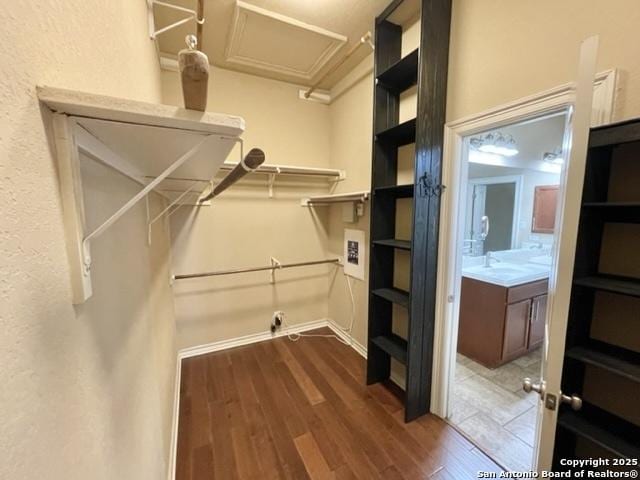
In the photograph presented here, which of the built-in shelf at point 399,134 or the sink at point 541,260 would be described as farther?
the sink at point 541,260

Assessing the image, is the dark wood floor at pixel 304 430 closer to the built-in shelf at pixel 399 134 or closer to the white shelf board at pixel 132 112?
the white shelf board at pixel 132 112

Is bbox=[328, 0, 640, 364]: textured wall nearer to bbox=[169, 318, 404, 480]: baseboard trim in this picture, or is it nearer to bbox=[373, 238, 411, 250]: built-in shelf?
bbox=[373, 238, 411, 250]: built-in shelf

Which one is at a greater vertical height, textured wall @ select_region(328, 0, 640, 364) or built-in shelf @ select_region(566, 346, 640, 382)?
textured wall @ select_region(328, 0, 640, 364)

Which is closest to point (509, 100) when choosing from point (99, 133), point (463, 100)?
point (463, 100)

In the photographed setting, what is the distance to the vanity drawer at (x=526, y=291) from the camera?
2.46m

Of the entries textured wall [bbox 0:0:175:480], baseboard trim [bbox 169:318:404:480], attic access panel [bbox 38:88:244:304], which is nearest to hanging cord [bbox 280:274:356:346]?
baseboard trim [bbox 169:318:404:480]

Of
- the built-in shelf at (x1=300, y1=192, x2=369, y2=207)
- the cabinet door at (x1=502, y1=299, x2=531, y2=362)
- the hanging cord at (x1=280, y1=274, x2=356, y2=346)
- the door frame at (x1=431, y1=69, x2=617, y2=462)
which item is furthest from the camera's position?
the hanging cord at (x1=280, y1=274, x2=356, y2=346)

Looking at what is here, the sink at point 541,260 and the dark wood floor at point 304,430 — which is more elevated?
the sink at point 541,260

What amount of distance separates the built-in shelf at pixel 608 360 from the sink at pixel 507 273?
4.99ft

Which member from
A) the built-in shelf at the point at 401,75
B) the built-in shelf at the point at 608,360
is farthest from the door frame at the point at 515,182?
the built-in shelf at the point at 608,360

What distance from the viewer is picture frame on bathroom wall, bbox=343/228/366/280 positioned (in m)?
2.73

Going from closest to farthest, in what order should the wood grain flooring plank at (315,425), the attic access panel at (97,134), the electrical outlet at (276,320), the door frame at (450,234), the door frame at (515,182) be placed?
1. the attic access panel at (97,134)
2. the door frame at (450,234)
3. the wood grain flooring plank at (315,425)
4. the electrical outlet at (276,320)
5. the door frame at (515,182)

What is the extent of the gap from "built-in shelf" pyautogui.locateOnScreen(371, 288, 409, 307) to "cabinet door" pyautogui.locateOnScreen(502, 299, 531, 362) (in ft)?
3.67

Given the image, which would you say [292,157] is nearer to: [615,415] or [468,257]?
[468,257]
